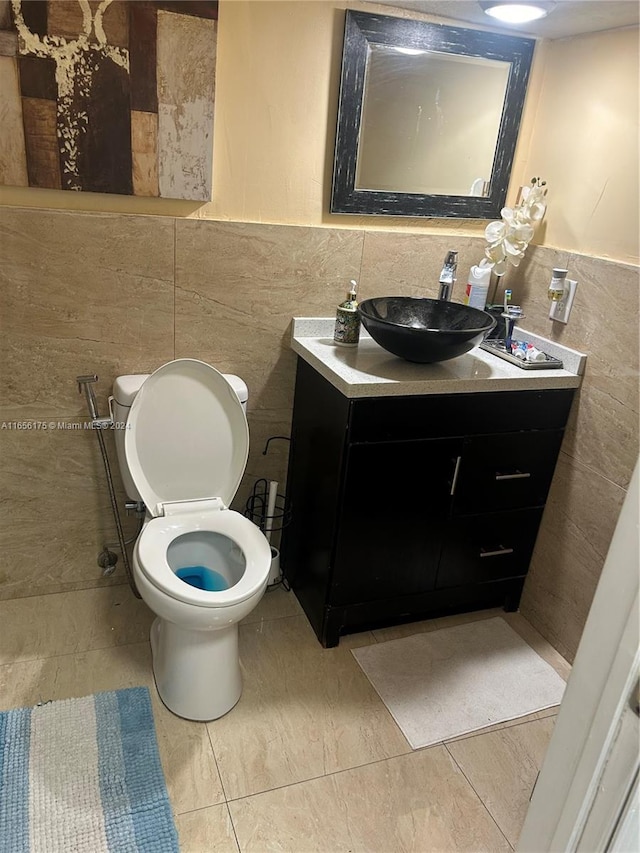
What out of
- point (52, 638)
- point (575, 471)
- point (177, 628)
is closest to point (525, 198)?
point (575, 471)

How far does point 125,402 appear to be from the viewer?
1.84 metres

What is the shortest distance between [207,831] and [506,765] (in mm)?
811

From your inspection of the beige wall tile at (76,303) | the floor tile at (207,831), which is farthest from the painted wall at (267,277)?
the floor tile at (207,831)

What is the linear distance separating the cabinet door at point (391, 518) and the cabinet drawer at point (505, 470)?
0.06 m


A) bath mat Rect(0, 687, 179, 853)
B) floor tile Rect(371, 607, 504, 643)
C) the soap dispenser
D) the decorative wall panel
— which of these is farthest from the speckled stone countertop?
bath mat Rect(0, 687, 179, 853)

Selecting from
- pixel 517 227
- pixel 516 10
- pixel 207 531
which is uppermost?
pixel 516 10

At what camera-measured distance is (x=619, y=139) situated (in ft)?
5.84

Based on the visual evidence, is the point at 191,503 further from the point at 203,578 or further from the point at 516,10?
the point at 516,10

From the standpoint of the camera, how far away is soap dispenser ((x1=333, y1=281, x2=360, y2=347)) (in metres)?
1.97

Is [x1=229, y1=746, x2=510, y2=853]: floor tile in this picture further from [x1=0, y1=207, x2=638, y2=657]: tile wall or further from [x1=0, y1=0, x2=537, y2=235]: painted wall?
[x1=0, y1=0, x2=537, y2=235]: painted wall

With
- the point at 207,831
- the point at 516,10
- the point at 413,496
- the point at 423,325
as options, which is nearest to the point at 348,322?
the point at 423,325

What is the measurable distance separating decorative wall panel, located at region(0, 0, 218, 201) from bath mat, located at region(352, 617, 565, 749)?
1620mm

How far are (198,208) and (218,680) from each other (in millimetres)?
1381

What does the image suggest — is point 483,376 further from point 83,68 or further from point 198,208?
point 83,68
